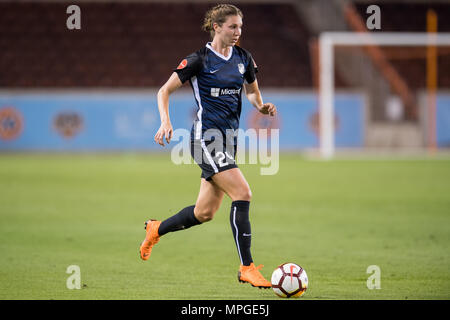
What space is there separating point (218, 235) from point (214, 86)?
3.42 m

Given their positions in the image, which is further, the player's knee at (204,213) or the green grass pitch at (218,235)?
the player's knee at (204,213)

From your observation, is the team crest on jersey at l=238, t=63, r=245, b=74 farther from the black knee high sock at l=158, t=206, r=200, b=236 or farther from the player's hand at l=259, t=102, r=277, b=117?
the black knee high sock at l=158, t=206, r=200, b=236

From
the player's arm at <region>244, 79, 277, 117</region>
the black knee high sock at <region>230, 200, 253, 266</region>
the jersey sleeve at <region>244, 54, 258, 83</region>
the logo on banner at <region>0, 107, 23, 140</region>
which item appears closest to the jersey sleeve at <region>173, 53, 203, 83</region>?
the jersey sleeve at <region>244, 54, 258, 83</region>

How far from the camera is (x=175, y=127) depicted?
24844 mm

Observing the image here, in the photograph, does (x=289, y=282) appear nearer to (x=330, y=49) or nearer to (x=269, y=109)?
(x=269, y=109)

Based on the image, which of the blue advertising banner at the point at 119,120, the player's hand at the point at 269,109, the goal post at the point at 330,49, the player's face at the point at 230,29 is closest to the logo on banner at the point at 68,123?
the blue advertising banner at the point at 119,120

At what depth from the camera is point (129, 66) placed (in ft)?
96.2

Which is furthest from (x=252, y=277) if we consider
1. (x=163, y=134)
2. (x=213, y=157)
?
(x=163, y=134)

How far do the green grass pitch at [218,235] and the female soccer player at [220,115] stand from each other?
1.80ft

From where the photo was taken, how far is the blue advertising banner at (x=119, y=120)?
80.6 ft

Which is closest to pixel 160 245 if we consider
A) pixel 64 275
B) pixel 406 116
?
pixel 64 275

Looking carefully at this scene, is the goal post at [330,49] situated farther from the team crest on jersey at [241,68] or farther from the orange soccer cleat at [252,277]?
the orange soccer cleat at [252,277]
